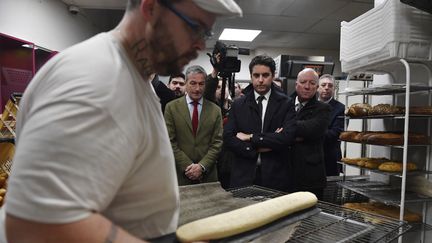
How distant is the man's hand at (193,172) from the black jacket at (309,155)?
0.56 meters

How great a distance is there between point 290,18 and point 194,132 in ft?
10.7

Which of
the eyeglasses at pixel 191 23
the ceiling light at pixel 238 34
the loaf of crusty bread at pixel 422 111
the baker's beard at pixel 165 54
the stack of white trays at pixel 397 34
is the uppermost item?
the ceiling light at pixel 238 34

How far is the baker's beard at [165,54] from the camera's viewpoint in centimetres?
52

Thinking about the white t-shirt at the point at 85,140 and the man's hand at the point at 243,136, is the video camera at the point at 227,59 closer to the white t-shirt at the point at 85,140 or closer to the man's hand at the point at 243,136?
the man's hand at the point at 243,136

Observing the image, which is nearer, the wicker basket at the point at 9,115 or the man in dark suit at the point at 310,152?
the wicker basket at the point at 9,115

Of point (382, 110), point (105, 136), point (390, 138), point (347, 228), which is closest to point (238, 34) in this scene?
point (382, 110)

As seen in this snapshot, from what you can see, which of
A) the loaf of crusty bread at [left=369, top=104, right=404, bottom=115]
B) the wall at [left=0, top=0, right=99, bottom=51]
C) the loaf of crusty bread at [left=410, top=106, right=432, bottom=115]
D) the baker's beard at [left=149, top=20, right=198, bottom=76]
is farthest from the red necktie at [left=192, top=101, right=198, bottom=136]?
the wall at [left=0, top=0, right=99, bottom=51]

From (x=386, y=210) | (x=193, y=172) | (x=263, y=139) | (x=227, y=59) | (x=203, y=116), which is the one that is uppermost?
(x=227, y=59)

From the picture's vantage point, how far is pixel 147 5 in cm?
50

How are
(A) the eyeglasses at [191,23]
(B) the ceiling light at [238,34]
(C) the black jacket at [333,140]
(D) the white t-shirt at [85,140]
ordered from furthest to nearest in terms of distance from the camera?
(B) the ceiling light at [238,34]
(C) the black jacket at [333,140]
(A) the eyeglasses at [191,23]
(D) the white t-shirt at [85,140]

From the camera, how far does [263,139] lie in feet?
6.05

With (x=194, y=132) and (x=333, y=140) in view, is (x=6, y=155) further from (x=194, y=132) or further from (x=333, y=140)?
(x=333, y=140)

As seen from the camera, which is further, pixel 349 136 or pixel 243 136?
pixel 349 136

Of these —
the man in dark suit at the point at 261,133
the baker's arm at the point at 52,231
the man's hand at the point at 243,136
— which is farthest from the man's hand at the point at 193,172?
the baker's arm at the point at 52,231
